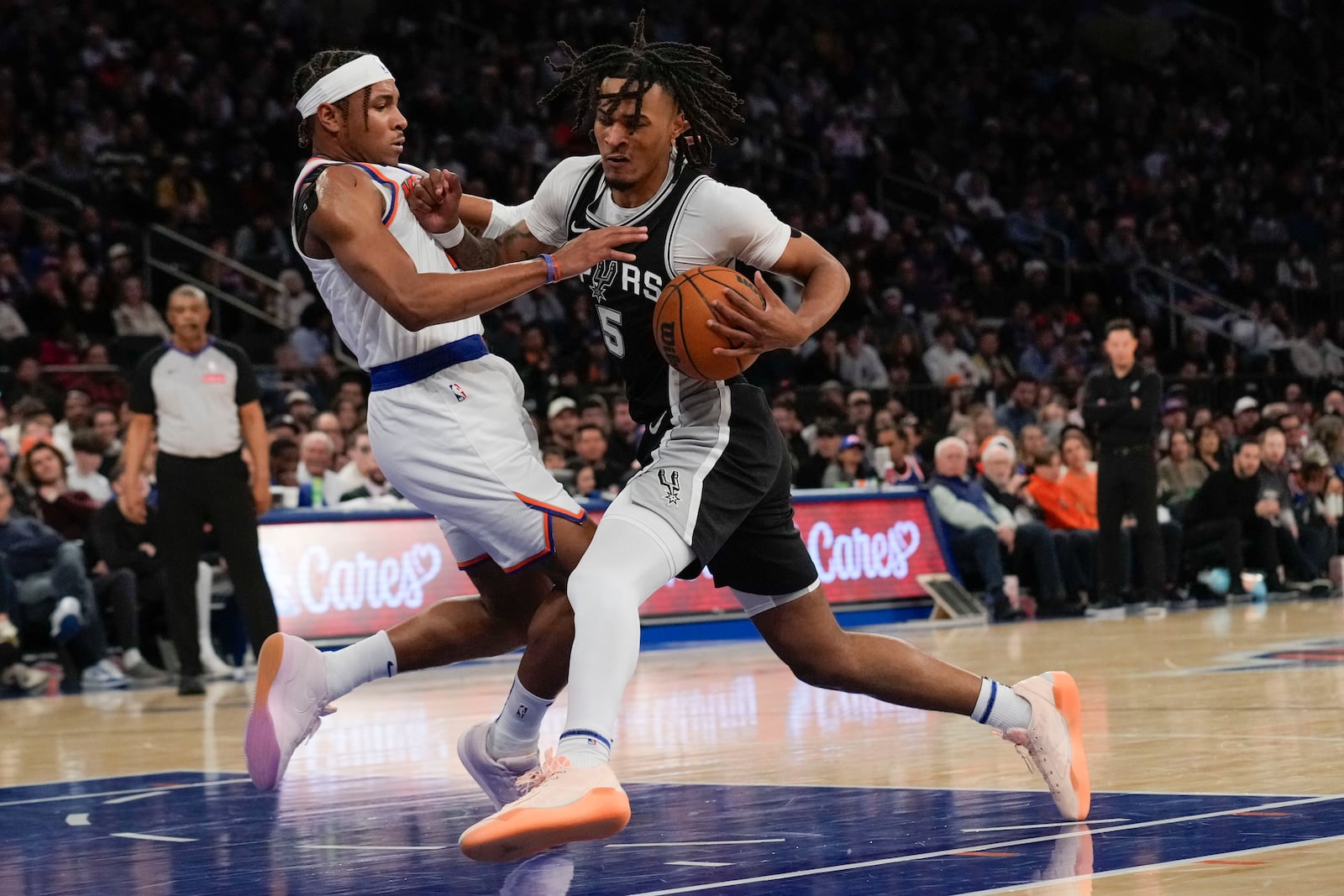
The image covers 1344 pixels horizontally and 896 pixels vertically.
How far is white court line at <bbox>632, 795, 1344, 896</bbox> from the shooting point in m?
4.34

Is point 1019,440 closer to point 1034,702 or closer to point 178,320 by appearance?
point 178,320

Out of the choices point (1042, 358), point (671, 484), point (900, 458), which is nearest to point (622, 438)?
point (900, 458)

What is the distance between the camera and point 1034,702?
5.34 metres

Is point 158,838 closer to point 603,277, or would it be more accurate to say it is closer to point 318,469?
point 603,277

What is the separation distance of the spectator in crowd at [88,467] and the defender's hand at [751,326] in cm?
870

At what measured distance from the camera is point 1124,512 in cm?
1540

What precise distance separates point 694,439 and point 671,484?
164 millimetres

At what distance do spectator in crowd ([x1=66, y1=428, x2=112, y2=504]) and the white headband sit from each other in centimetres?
753

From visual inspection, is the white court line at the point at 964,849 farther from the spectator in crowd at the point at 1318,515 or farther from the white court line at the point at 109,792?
the spectator in crowd at the point at 1318,515

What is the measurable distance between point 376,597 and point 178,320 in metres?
2.62

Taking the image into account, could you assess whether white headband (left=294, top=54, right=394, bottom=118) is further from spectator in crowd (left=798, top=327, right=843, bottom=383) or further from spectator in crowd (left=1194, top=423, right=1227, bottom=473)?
spectator in crowd (left=798, top=327, right=843, bottom=383)

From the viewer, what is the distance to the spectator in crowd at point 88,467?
41.2ft

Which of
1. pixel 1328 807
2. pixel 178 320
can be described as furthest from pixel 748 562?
pixel 178 320

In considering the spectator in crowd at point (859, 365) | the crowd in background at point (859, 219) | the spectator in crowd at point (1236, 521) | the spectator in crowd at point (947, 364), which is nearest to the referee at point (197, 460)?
the crowd in background at point (859, 219)
